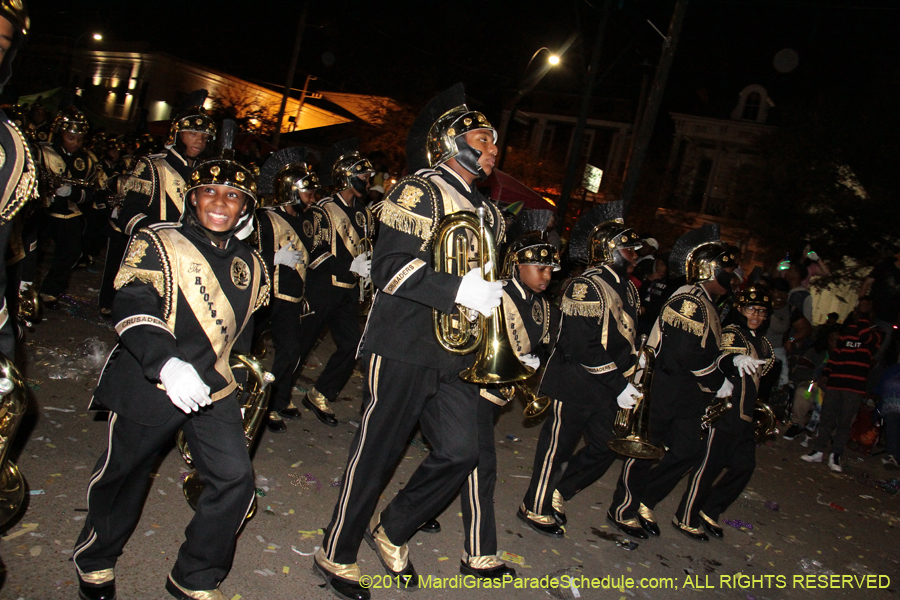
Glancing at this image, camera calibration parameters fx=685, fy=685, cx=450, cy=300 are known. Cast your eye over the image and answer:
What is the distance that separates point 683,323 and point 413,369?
2758 millimetres

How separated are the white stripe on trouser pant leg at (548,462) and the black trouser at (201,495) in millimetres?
2500

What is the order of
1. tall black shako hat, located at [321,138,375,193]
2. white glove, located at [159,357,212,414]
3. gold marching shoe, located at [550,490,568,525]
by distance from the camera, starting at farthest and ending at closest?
tall black shako hat, located at [321,138,375,193], gold marching shoe, located at [550,490,568,525], white glove, located at [159,357,212,414]

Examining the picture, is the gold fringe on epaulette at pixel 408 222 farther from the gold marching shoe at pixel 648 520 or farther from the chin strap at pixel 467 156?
the gold marching shoe at pixel 648 520

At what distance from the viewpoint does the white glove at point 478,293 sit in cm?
331

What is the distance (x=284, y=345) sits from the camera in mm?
6203

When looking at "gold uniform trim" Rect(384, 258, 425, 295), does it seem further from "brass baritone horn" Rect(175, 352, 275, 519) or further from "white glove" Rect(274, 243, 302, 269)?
"white glove" Rect(274, 243, 302, 269)

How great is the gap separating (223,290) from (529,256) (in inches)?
92.8

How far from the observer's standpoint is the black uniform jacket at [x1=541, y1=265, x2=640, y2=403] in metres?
4.95

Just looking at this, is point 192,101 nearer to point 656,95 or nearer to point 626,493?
point 626,493

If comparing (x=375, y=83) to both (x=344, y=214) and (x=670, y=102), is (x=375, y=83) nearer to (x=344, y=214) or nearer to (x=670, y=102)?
(x=670, y=102)

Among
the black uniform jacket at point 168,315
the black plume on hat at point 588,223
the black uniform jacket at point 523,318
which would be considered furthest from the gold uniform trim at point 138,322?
the black plume on hat at point 588,223

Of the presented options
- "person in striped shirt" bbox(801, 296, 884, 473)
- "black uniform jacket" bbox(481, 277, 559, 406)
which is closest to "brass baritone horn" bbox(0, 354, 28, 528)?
"black uniform jacket" bbox(481, 277, 559, 406)

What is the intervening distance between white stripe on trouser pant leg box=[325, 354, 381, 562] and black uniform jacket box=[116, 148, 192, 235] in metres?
3.25

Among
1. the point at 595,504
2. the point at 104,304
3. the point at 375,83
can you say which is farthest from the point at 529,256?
the point at 375,83
